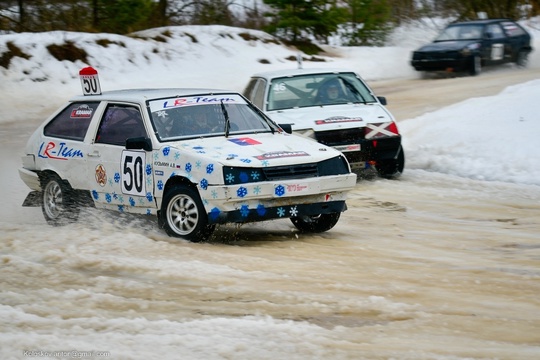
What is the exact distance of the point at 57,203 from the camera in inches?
425

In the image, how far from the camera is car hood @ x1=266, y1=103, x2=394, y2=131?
13117 mm

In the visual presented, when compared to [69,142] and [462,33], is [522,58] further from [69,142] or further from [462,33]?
[69,142]

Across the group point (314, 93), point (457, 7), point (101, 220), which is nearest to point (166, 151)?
point (101, 220)

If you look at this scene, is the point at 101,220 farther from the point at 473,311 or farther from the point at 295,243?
the point at 473,311

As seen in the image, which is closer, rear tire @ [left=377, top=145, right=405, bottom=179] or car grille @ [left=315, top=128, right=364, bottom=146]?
car grille @ [left=315, top=128, right=364, bottom=146]

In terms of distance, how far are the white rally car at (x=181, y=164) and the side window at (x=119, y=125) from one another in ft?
0.04

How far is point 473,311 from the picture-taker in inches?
262

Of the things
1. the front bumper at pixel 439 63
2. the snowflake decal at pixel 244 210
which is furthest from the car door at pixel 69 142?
the front bumper at pixel 439 63

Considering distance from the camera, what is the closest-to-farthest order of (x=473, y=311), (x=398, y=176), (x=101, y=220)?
(x=473, y=311) < (x=101, y=220) < (x=398, y=176)

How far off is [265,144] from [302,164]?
55 cm

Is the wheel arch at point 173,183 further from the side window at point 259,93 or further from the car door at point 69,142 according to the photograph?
the side window at point 259,93

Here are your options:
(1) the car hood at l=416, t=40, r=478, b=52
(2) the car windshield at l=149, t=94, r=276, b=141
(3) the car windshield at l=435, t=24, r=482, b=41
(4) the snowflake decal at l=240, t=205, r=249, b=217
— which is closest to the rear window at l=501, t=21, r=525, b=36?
(3) the car windshield at l=435, t=24, r=482, b=41

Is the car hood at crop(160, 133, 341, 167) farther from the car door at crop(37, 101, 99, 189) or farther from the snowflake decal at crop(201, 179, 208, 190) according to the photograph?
the car door at crop(37, 101, 99, 189)

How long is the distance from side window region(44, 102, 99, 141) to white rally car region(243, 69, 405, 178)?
319 cm
